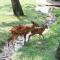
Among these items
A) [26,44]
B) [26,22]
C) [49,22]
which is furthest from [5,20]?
[26,44]

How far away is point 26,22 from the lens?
15.1m

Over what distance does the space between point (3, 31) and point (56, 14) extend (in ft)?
19.7

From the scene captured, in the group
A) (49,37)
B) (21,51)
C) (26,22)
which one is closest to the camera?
(21,51)

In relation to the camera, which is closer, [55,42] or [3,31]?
[55,42]

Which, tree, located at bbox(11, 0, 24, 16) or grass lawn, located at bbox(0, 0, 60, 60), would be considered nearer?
grass lawn, located at bbox(0, 0, 60, 60)

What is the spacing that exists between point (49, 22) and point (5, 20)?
8.26ft

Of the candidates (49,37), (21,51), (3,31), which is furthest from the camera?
(3,31)

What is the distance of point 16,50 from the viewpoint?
1038cm

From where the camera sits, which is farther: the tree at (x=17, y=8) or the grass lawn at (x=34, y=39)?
the tree at (x=17, y=8)

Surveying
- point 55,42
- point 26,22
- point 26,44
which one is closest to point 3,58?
point 26,44

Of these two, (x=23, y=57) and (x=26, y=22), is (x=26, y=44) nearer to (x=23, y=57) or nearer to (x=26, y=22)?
(x=23, y=57)

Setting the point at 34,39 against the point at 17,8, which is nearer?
the point at 34,39

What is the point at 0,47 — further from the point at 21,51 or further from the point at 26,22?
the point at 26,22

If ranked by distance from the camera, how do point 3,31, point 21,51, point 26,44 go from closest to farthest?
point 21,51 < point 26,44 < point 3,31
